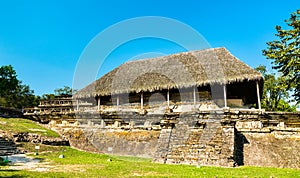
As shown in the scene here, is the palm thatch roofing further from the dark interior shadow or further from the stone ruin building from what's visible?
the dark interior shadow

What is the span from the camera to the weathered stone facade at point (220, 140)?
9.72 m

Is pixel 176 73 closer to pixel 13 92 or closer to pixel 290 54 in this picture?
pixel 290 54

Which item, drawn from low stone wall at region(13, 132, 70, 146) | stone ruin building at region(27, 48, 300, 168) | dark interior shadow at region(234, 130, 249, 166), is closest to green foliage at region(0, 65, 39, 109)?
stone ruin building at region(27, 48, 300, 168)

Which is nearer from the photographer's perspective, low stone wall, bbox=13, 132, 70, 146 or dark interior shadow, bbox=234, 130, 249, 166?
dark interior shadow, bbox=234, 130, 249, 166

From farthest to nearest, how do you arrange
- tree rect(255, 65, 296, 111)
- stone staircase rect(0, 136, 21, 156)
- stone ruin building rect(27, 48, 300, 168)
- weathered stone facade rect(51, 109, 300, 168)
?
tree rect(255, 65, 296, 111) < stone staircase rect(0, 136, 21, 156) < stone ruin building rect(27, 48, 300, 168) < weathered stone facade rect(51, 109, 300, 168)

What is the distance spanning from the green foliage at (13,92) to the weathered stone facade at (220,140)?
28207 millimetres

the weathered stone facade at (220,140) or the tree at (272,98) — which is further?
the tree at (272,98)

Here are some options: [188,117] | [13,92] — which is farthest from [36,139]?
[13,92]

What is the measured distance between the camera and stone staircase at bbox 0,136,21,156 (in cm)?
1116

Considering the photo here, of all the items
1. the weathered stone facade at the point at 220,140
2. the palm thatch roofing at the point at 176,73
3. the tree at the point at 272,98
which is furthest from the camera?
the tree at the point at 272,98

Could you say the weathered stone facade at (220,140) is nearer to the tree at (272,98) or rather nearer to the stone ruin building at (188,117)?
the stone ruin building at (188,117)

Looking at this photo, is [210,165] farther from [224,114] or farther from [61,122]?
[61,122]

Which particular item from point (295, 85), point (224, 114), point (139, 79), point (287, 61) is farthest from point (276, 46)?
point (224, 114)

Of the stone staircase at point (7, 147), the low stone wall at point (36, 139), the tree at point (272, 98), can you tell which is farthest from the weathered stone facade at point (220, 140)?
the tree at point (272, 98)
